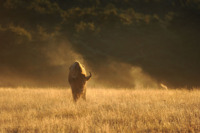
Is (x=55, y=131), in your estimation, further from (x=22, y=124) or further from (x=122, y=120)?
(x=122, y=120)

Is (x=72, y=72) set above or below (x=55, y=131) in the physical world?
above

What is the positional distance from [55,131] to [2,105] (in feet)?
18.4

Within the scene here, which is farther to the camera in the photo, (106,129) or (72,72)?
(72,72)

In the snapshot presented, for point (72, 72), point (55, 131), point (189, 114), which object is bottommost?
point (55, 131)

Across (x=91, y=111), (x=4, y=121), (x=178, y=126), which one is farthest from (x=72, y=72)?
(x=178, y=126)

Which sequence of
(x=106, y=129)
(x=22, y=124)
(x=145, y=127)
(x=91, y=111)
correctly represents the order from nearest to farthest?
(x=106, y=129)
(x=145, y=127)
(x=22, y=124)
(x=91, y=111)

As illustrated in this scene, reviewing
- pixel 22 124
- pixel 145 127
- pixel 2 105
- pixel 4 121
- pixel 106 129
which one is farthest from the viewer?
pixel 2 105

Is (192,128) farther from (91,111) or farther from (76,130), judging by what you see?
(91,111)

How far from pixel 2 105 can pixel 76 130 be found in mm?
5667

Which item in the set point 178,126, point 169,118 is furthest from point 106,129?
point 169,118

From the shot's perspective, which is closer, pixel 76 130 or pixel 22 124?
pixel 76 130

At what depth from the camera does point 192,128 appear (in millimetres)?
→ 6086

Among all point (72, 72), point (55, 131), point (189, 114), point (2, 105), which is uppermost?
point (72, 72)

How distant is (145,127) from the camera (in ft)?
20.5
